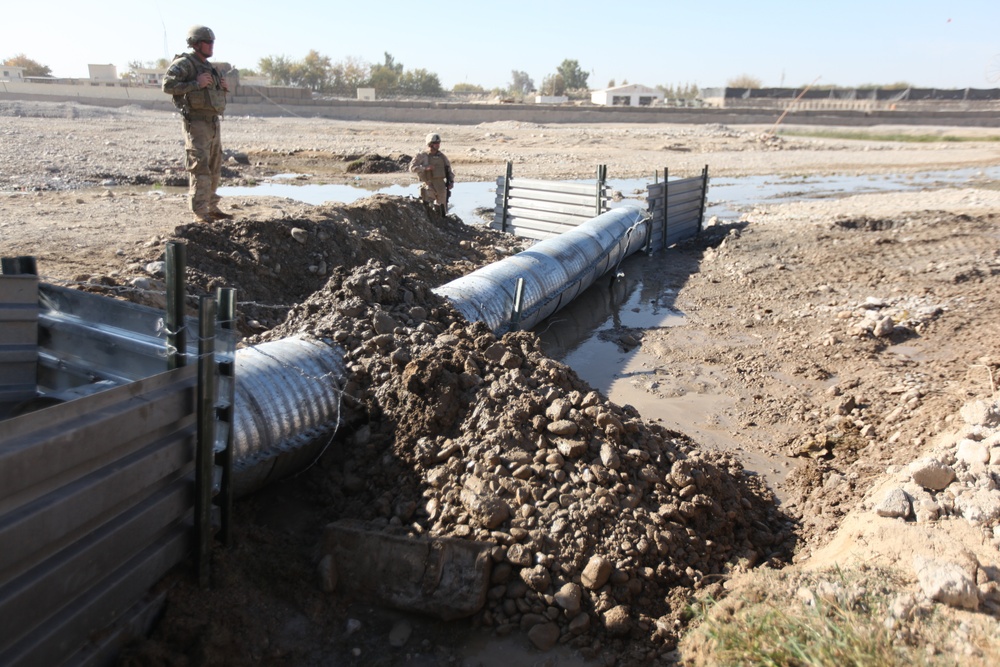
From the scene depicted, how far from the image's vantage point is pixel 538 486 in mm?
3682

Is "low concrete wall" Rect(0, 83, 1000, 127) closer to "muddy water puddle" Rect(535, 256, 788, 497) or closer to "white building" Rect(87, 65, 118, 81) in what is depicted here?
"white building" Rect(87, 65, 118, 81)

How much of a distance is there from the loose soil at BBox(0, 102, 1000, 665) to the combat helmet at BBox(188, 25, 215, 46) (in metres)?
1.91

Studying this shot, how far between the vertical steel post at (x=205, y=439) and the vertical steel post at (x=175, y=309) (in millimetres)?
71

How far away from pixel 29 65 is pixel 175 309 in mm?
65255

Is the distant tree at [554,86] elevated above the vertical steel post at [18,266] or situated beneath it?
elevated above

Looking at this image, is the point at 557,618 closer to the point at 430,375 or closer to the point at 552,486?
the point at 552,486

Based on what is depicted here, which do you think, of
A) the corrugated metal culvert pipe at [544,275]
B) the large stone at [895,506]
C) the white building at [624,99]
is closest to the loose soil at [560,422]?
the large stone at [895,506]

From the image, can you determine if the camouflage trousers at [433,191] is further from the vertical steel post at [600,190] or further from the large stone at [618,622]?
the large stone at [618,622]

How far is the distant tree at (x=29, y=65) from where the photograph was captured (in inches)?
2045

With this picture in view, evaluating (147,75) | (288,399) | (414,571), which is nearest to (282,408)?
(288,399)

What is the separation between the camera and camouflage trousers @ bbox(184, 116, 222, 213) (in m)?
7.74

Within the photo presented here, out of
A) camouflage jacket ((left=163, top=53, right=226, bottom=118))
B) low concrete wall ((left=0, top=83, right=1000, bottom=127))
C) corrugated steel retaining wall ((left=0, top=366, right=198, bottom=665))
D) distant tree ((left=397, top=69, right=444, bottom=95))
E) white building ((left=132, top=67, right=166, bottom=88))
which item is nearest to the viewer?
corrugated steel retaining wall ((left=0, top=366, right=198, bottom=665))

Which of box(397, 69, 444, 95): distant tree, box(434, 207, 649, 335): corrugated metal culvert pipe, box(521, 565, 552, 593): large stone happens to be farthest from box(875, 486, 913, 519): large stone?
box(397, 69, 444, 95): distant tree

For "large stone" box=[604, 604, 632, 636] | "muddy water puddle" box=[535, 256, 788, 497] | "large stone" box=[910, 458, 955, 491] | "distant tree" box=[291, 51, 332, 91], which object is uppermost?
"distant tree" box=[291, 51, 332, 91]
